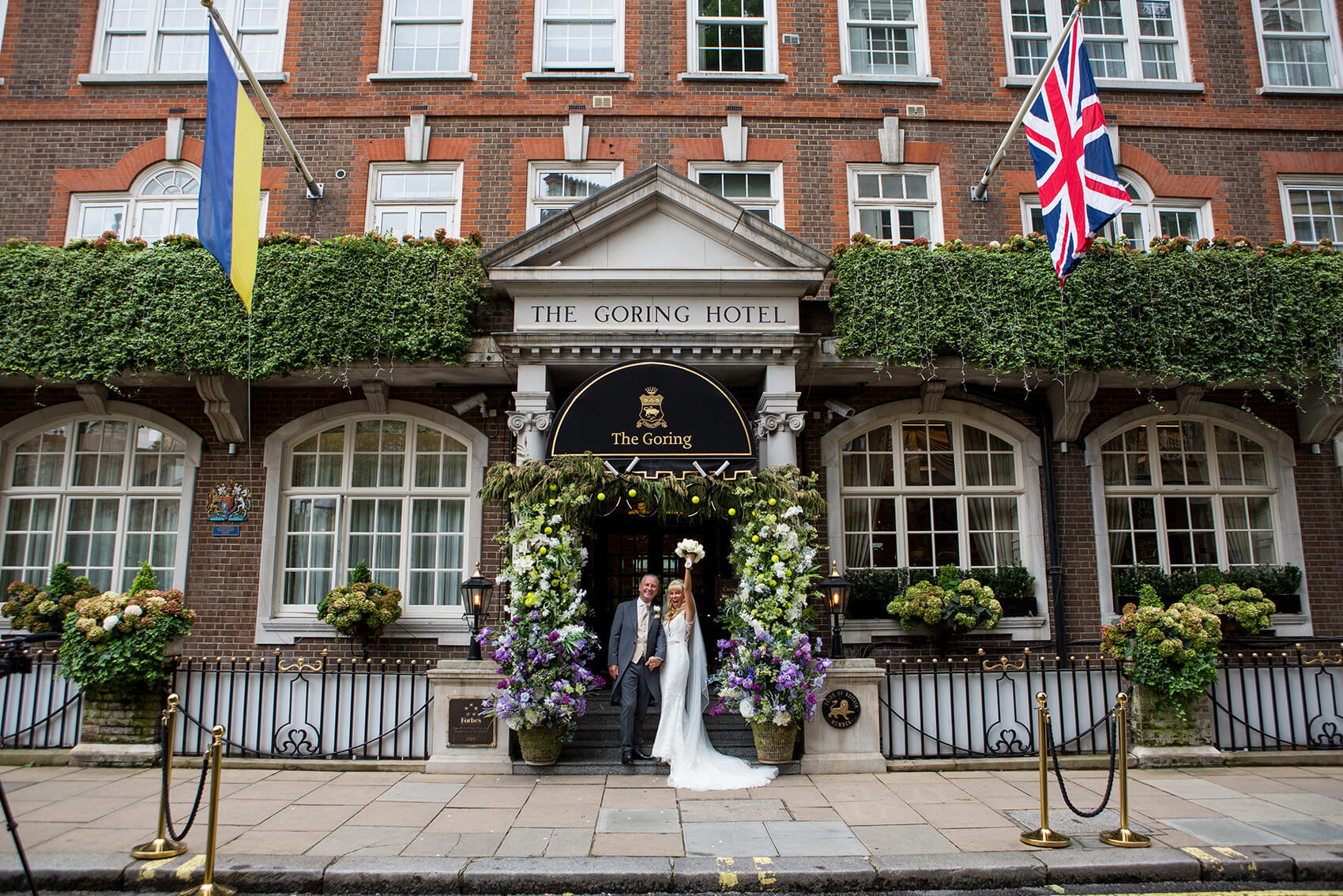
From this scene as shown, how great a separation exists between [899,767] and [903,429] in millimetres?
5163

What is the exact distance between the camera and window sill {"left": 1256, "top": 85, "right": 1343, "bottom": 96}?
12656mm

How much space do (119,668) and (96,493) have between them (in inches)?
177

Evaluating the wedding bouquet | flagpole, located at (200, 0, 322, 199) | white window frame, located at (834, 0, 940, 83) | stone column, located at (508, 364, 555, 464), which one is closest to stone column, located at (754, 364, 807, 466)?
the wedding bouquet

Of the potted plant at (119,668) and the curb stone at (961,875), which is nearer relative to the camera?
the curb stone at (961,875)

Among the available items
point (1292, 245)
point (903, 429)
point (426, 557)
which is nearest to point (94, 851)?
point (426, 557)

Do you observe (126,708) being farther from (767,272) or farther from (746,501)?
(767,272)

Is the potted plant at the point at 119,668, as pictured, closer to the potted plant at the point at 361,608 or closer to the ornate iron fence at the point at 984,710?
the potted plant at the point at 361,608

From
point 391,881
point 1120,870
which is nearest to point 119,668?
point 391,881

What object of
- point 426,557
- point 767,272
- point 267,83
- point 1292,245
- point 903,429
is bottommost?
point 426,557

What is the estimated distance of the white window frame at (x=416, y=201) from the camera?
1219 cm

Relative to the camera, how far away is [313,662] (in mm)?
10141

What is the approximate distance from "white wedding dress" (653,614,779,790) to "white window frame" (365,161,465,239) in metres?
7.48

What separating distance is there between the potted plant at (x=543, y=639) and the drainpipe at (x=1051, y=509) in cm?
628

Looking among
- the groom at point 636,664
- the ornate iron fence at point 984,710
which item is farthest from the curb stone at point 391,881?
the ornate iron fence at point 984,710
